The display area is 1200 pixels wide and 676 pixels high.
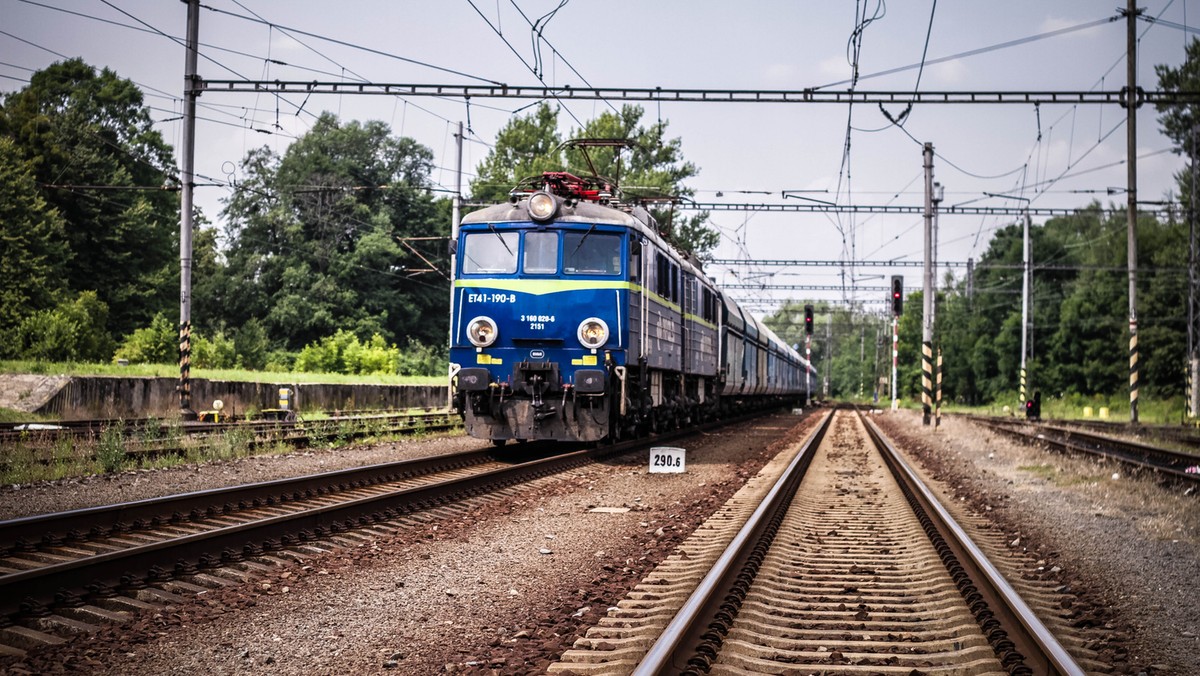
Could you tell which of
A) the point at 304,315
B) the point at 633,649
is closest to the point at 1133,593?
the point at 633,649

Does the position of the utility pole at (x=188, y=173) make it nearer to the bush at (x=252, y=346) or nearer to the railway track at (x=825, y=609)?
the railway track at (x=825, y=609)

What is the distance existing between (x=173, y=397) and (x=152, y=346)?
66.8ft

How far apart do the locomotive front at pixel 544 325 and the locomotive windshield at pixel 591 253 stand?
0.6 inches

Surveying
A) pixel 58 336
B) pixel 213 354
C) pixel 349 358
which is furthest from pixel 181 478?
pixel 349 358

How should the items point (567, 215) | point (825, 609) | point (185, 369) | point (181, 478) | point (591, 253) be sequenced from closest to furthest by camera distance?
point (825, 609)
point (181, 478)
point (591, 253)
point (567, 215)
point (185, 369)

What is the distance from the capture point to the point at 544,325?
48.6 feet

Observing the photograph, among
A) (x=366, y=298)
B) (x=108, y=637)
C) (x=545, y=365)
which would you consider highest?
(x=366, y=298)

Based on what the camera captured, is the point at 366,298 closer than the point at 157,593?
No

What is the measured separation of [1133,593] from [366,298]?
2183 inches

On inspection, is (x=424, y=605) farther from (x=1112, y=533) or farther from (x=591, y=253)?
(x=591, y=253)

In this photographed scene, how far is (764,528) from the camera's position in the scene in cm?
848

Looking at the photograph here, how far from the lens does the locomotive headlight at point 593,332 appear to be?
48.1 feet

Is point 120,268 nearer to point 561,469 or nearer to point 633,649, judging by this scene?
point 561,469

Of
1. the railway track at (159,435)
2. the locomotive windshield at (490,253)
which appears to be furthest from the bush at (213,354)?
the locomotive windshield at (490,253)
